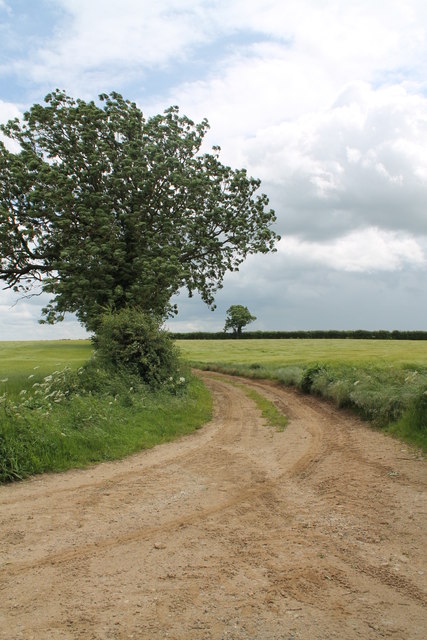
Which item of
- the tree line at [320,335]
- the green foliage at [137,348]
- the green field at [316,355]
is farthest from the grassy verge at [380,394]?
the tree line at [320,335]

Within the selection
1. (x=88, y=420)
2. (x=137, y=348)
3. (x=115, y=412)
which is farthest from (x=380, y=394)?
(x=137, y=348)

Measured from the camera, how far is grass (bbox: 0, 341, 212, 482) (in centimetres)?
947

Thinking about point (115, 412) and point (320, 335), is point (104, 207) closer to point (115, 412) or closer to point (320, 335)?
point (115, 412)

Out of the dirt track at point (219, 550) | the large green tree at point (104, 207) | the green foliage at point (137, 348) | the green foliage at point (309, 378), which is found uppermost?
the large green tree at point (104, 207)

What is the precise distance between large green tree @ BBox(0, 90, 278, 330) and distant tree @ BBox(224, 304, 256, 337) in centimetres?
5154

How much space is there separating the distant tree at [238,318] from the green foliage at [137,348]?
59718 mm

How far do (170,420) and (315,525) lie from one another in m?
8.20

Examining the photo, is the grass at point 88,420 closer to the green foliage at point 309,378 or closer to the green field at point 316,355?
the green foliage at point 309,378

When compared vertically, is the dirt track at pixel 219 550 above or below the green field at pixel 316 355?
below

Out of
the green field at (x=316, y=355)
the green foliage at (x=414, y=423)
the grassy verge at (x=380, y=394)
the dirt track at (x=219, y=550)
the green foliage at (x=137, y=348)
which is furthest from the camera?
the green field at (x=316, y=355)

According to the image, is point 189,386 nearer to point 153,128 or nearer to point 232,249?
point 232,249

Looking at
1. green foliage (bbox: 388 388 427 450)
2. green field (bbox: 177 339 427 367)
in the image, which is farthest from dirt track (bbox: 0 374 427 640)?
green field (bbox: 177 339 427 367)

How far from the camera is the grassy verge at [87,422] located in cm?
945

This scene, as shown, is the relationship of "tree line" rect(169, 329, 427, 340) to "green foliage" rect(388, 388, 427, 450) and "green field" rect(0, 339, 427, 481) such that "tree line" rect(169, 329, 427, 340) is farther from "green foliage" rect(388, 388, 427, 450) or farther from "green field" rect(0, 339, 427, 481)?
"green foliage" rect(388, 388, 427, 450)
